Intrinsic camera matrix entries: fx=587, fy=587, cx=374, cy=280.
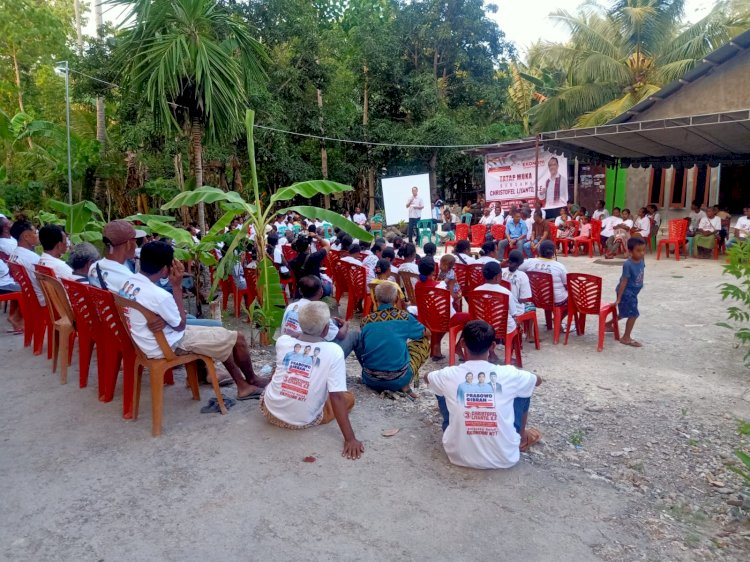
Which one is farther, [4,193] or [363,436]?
[4,193]

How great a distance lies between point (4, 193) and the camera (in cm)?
1761

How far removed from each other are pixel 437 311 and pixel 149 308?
299cm

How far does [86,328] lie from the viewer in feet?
15.7

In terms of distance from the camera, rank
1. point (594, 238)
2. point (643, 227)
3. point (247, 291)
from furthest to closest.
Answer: point (594, 238) < point (643, 227) < point (247, 291)

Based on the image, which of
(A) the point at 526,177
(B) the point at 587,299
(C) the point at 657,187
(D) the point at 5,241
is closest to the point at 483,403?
(B) the point at 587,299

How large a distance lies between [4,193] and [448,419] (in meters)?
18.4

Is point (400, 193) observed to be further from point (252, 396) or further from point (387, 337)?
point (252, 396)

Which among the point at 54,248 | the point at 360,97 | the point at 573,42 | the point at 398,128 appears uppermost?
the point at 573,42

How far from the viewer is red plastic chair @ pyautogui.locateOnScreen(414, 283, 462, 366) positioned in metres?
5.96

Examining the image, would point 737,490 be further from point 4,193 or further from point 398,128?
point 398,128

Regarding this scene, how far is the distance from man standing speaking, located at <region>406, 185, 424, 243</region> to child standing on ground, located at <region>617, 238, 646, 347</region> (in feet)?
38.9

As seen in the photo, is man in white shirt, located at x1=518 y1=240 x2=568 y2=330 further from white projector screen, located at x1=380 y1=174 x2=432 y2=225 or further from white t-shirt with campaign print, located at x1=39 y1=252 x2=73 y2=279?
white projector screen, located at x1=380 y1=174 x2=432 y2=225

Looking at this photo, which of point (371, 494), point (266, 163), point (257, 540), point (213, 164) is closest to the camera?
point (257, 540)

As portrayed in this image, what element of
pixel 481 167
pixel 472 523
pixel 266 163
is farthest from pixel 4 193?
pixel 472 523
